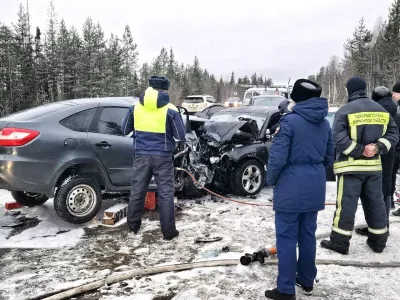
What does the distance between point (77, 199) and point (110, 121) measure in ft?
3.85

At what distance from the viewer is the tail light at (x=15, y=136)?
14.2 ft

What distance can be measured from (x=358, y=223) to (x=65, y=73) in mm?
48405

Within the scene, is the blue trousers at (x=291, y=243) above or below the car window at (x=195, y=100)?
below

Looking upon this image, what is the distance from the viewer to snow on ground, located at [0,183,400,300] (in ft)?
10.5

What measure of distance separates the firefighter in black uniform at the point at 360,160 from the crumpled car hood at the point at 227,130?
251 cm

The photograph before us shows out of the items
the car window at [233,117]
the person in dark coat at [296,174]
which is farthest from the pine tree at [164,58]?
the person in dark coat at [296,174]

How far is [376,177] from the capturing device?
160 inches

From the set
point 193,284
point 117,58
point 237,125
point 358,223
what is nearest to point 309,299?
point 193,284

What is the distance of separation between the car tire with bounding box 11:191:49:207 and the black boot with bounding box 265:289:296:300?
382 cm

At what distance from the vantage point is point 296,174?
2959 mm

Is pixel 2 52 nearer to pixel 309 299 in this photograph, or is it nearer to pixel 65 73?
pixel 65 73

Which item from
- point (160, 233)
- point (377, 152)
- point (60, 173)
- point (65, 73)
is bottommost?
point (160, 233)

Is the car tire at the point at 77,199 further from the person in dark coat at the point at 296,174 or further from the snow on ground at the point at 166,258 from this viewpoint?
the person in dark coat at the point at 296,174

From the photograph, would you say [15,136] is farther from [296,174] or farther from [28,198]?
[296,174]
